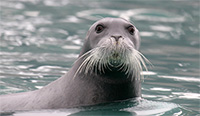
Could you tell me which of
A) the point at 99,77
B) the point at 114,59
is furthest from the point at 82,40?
the point at 114,59

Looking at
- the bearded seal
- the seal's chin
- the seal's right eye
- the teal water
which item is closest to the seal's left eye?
the bearded seal

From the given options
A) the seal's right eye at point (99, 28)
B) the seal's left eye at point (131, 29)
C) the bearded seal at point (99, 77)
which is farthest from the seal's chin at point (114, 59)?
the seal's left eye at point (131, 29)

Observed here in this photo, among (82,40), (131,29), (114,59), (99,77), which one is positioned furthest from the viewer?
(82,40)

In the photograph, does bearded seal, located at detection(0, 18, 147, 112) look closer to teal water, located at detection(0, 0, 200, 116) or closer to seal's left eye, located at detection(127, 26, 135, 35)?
seal's left eye, located at detection(127, 26, 135, 35)

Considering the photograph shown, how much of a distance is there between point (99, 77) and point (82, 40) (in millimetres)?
6496

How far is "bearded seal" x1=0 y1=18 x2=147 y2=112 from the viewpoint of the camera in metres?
5.78

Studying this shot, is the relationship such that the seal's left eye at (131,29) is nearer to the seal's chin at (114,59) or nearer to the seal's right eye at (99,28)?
the seal's right eye at (99,28)

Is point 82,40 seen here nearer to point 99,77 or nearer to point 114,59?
point 99,77

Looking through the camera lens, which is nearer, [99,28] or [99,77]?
[99,77]

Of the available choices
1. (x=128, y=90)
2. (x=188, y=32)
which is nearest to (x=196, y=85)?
(x=128, y=90)

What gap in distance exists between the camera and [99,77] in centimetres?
606

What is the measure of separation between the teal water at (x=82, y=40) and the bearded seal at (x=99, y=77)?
0.14 metres

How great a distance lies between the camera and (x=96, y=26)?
247 inches

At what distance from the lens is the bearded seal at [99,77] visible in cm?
578
